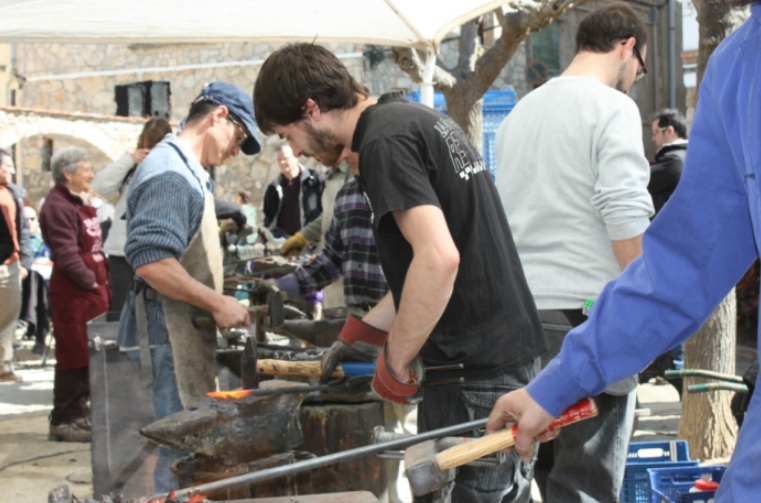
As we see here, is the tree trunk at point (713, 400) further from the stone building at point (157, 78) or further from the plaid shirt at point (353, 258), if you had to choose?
the stone building at point (157, 78)

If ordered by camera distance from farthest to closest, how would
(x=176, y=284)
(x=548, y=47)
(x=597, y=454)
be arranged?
(x=548, y=47)
(x=176, y=284)
(x=597, y=454)

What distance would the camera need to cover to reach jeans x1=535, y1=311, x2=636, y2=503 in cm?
282

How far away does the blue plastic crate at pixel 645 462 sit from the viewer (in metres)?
3.68

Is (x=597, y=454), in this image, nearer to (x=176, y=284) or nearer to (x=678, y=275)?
(x=678, y=275)

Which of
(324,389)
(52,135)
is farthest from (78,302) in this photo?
(52,135)

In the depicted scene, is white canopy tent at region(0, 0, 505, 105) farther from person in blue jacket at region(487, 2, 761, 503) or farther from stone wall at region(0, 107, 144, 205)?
stone wall at region(0, 107, 144, 205)

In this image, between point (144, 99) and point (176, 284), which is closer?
point (176, 284)

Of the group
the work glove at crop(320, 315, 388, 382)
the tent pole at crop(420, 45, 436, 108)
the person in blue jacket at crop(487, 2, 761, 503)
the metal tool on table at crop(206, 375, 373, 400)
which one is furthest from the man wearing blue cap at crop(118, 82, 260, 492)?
the tent pole at crop(420, 45, 436, 108)

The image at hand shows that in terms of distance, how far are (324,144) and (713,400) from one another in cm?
319

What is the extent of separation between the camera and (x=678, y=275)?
1.54m

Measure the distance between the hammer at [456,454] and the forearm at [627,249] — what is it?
1.17m

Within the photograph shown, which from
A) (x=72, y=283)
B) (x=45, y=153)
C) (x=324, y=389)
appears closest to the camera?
(x=324, y=389)

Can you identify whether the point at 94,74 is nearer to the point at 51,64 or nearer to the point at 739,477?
the point at 51,64

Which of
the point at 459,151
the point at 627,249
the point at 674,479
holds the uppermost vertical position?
the point at 459,151
